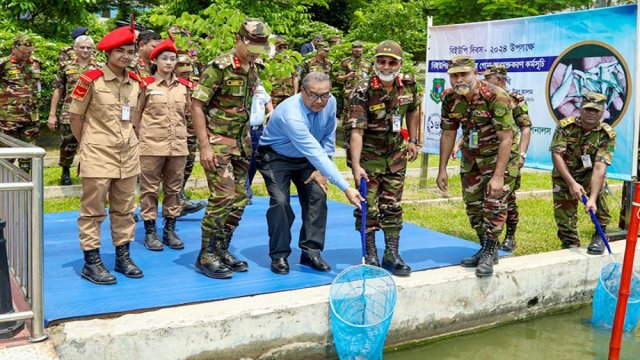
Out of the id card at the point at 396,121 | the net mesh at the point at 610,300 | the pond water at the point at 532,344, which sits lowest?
the pond water at the point at 532,344

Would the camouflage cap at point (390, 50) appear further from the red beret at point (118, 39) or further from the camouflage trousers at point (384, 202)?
the red beret at point (118, 39)

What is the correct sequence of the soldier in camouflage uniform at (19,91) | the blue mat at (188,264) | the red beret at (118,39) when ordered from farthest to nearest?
the soldier in camouflage uniform at (19,91) → the red beret at (118,39) → the blue mat at (188,264)

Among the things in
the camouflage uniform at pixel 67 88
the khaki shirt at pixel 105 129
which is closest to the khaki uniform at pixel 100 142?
the khaki shirt at pixel 105 129

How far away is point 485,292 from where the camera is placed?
548cm

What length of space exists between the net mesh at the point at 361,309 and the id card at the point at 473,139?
155cm

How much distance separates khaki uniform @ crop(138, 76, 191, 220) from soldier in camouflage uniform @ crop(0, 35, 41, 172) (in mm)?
3876

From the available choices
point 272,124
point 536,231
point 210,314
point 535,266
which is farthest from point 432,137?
point 210,314

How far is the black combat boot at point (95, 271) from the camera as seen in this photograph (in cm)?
476

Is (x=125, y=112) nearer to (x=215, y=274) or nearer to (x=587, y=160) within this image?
(x=215, y=274)

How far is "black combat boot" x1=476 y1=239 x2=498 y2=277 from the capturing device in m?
5.39

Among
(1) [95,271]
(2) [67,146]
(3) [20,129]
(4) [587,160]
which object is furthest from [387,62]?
(3) [20,129]

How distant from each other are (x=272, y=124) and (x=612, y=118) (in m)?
3.83

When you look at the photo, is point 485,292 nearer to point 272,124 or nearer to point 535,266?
point 535,266

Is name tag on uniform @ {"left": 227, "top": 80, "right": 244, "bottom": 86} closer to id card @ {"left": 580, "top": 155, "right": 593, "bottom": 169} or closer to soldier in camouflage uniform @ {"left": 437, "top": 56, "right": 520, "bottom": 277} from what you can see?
soldier in camouflage uniform @ {"left": 437, "top": 56, "right": 520, "bottom": 277}
